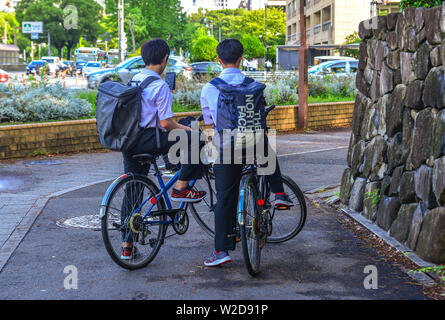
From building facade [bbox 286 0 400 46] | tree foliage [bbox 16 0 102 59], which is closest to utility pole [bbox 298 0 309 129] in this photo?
building facade [bbox 286 0 400 46]

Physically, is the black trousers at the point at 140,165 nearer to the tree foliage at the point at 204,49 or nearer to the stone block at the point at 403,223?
the stone block at the point at 403,223

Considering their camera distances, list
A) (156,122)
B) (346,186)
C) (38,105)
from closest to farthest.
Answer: (156,122)
(346,186)
(38,105)

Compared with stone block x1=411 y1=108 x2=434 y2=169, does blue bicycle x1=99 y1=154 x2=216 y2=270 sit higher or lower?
lower

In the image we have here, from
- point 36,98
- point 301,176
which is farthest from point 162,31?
point 301,176

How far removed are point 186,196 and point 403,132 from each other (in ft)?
7.23

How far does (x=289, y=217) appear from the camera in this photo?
681 cm

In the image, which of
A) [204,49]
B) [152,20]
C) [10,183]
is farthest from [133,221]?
[152,20]

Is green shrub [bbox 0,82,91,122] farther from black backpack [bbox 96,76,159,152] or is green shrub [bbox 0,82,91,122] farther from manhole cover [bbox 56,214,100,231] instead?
black backpack [bbox 96,76,159,152]

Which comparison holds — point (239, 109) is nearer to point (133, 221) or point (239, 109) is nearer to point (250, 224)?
point (250, 224)

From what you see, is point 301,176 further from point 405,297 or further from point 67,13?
point 67,13

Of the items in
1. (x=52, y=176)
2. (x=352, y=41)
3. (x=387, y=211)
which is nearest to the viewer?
(x=387, y=211)

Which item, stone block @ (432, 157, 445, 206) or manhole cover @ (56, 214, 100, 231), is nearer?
stone block @ (432, 157, 445, 206)

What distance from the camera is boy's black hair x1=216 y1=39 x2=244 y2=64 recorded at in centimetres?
571

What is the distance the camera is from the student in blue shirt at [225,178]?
561 centimetres
